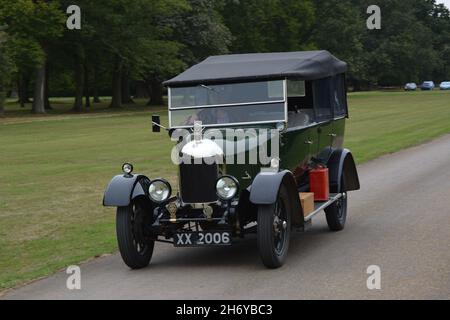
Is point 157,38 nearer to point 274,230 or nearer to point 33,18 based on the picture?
point 33,18

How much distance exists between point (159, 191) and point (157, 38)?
52435mm

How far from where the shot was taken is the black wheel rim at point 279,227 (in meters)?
8.60

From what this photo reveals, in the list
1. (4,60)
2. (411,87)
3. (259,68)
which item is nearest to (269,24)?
(411,87)

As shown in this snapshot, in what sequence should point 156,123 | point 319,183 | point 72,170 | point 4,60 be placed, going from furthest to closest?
point 4,60, point 72,170, point 319,183, point 156,123

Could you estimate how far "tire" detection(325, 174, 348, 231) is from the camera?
10812 millimetres

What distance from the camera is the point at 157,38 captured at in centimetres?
6044

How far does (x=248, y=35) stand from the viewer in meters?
72.8

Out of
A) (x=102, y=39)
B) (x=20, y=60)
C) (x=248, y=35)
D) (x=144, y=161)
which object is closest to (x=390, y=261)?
(x=144, y=161)

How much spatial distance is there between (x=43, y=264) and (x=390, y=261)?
3935mm

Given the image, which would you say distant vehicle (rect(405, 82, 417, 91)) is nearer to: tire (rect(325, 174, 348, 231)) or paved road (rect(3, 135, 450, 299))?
paved road (rect(3, 135, 450, 299))

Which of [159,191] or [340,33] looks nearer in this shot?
[159,191]

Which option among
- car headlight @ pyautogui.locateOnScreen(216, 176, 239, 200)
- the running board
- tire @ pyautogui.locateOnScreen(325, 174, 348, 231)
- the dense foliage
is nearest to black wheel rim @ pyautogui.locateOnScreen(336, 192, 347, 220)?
tire @ pyautogui.locateOnScreen(325, 174, 348, 231)

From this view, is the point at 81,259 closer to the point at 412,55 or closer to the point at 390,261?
the point at 390,261

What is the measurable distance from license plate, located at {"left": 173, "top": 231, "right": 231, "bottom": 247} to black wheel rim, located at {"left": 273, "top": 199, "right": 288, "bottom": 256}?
519 millimetres
